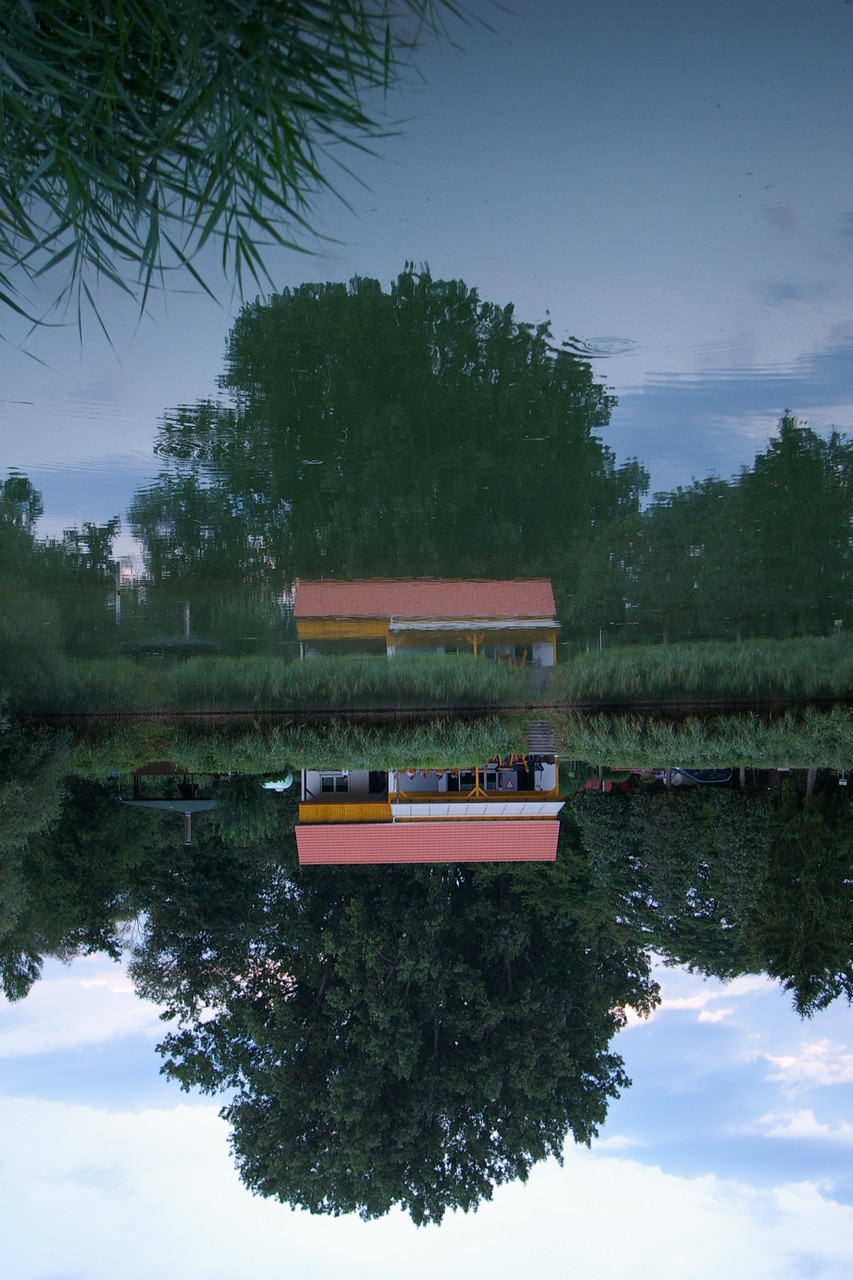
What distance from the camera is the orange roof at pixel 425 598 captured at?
714 centimetres

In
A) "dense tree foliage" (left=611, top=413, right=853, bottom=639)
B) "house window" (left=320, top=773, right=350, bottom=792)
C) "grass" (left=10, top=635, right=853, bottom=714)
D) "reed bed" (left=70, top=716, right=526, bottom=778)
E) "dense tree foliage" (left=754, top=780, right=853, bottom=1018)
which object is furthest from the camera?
"house window" (left=320, top=773, right=350, bottom=792)

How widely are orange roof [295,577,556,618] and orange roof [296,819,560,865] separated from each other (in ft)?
8.06

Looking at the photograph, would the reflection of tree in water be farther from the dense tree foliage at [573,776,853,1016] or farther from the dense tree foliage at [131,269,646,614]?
the dense tree foliage at [131,269,646,614]

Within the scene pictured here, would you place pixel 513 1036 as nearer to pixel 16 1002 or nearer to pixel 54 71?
pixel 16 1002

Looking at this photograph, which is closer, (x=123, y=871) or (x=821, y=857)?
(x=821, y=857)

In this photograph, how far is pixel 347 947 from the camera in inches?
368

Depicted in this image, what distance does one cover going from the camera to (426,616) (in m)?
7.29

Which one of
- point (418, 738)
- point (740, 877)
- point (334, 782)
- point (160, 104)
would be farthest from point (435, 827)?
point (160, 104)

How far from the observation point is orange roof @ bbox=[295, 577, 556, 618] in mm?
7137

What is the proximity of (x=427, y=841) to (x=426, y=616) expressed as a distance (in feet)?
8.50

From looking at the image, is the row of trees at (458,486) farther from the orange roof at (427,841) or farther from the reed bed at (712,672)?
the orange roof at (427,841)

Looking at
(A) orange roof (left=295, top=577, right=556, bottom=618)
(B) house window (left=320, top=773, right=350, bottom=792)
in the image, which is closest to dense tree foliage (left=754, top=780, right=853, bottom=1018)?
(A) orange roof (left=295, top=577, right=556, bottom=618)

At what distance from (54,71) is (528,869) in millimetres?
8359

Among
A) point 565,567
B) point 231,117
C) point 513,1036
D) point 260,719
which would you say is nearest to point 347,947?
point 513,1036
